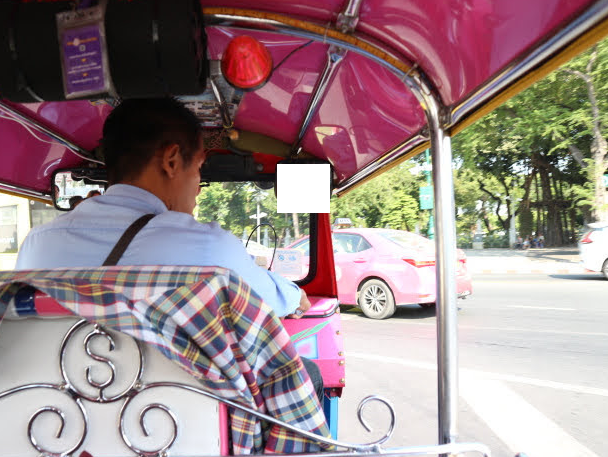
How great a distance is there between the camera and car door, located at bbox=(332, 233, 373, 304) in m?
7.52

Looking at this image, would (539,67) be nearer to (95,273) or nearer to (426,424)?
(95,273)

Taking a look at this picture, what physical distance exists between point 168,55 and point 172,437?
1.07 m

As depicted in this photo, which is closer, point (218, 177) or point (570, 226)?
point (218, 177)

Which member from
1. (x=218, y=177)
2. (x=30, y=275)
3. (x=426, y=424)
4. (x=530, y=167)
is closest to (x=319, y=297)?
(x=218, y=177)

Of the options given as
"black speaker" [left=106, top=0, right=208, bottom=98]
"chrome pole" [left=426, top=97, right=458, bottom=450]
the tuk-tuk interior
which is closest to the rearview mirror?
the tuk-tuk interior

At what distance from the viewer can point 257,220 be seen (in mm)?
2846

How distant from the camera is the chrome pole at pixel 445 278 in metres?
1.55

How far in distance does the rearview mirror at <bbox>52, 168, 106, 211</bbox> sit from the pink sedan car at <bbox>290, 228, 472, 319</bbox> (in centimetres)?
465

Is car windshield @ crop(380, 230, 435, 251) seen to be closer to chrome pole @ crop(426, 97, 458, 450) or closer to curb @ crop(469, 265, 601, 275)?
chrome pole @ crop(426, 97, 458, 450)

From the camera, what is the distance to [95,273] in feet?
3.48

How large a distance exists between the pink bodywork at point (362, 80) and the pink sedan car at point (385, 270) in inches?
162

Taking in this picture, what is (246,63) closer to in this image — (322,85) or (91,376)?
(322,85)

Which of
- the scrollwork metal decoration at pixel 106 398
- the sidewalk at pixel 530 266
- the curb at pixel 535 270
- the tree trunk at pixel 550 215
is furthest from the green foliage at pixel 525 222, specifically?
the scrollwork metal decoration at pixel 106 398

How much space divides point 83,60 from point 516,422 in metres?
3.54
